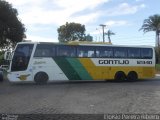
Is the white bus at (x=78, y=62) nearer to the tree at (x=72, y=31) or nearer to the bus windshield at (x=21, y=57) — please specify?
the bus windshield at (x=21, y=57)

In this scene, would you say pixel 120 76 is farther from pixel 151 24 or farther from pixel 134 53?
pixel 151 24

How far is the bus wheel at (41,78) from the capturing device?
2562 centimetres

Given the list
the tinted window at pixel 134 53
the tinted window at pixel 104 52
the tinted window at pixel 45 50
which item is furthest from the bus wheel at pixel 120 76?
the tinted window at pixel 45 50

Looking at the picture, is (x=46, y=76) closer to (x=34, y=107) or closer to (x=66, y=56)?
(x=66, y=56)

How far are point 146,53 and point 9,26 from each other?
22.9m

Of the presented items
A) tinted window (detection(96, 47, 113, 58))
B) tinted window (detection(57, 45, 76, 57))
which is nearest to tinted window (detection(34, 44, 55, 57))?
tinted window (detection(57, 45, 76, 57))

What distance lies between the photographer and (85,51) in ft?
88.8

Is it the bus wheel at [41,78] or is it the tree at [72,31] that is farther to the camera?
the tree at [72,31]

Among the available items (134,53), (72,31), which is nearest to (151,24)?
(72,31)

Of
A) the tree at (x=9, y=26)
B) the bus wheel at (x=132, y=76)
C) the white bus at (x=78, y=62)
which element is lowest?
the bus wheel at (x=132, y=76)

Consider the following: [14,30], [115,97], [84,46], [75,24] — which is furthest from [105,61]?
[75,24]

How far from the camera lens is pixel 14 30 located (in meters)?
48.3

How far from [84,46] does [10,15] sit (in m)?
23.2

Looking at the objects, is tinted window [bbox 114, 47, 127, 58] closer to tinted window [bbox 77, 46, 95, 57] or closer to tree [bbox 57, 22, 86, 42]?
tinted window [bbox 77, 46, 95, 57]
